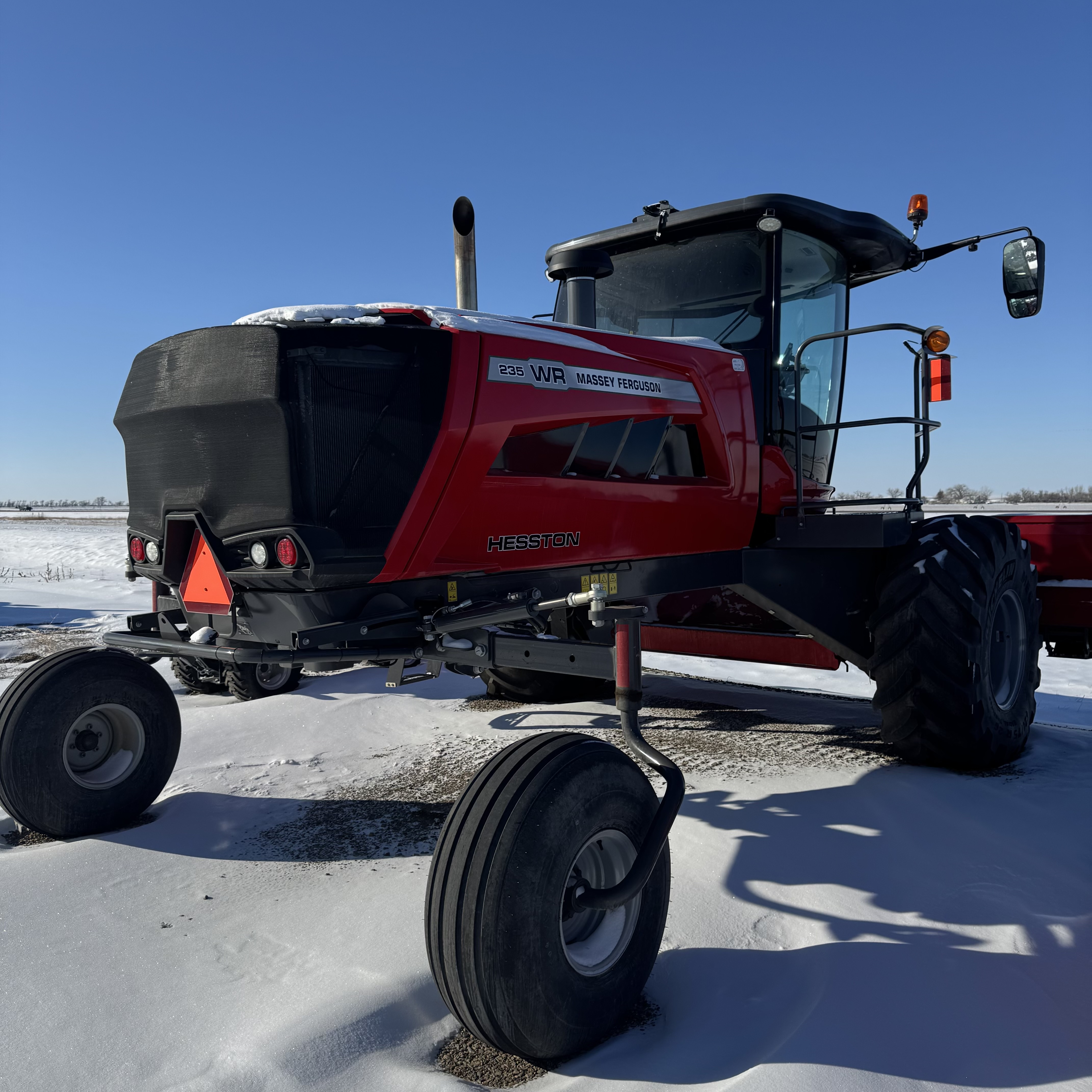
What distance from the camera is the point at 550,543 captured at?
3096 mm

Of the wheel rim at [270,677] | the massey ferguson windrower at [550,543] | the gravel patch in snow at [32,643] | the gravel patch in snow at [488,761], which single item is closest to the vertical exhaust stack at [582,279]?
the massey ferguson windrower at [550,543]

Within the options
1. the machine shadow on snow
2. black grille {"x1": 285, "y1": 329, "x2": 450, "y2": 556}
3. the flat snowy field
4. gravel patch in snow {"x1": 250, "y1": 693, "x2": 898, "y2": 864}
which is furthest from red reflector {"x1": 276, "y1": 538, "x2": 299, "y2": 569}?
the machine shadow on snow

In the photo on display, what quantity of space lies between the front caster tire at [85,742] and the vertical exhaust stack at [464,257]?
2131 mm

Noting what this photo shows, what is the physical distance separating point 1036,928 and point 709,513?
73.2 inches

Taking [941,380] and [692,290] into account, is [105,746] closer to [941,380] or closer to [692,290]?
[692,290]

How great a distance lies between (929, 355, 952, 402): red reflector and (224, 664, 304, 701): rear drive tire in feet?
13.8

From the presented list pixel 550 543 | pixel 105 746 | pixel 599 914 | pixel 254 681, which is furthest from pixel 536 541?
pixel 254 681

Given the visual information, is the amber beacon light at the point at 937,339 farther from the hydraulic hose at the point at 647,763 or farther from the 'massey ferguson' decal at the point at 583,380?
the hydraulic hose at the point at 647,763

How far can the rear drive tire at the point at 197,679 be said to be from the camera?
617 centimetres

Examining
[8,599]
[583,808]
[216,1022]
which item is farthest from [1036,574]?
[8,599]

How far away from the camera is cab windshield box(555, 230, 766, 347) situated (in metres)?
4.17

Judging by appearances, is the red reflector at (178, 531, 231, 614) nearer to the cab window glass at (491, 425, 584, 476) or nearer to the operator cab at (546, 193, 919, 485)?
the cab window glass at (491, 425, 584, 476)

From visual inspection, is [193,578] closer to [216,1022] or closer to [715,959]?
[216,1022]

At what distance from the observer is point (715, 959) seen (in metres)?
2.48
